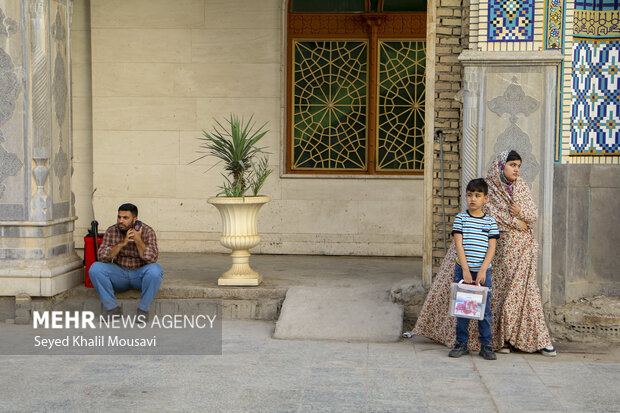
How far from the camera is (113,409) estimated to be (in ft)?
15.8

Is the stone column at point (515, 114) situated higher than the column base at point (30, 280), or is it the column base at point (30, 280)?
the stone column at point (515, 114)

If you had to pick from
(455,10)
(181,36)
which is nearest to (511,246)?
(455,10)

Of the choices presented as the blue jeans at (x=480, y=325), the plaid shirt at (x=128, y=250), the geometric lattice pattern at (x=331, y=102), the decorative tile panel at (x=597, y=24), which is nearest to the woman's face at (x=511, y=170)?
the blue jeans at (x=480, y=325)

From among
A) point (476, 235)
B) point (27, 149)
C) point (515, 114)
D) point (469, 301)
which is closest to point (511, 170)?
point (476, 235)

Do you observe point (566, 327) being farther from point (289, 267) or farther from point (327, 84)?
point (327, 84)

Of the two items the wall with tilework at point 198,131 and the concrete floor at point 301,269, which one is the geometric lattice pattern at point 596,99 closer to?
the concrete floor at point 301,269

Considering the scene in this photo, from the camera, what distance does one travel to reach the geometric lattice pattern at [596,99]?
23.3 feet

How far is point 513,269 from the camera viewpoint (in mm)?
6375

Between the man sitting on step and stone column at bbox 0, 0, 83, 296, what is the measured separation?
1.68ft

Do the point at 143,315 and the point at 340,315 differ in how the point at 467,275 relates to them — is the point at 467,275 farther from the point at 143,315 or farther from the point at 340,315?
the point at 143,315

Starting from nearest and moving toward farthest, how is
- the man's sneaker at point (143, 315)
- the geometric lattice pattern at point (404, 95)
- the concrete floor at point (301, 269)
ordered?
the man's sneaker at point (143, 315)
the concrete floor at point (301, 269)
the geometric lattice pattern at point (404, 95)

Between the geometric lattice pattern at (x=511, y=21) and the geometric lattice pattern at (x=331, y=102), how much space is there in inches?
130

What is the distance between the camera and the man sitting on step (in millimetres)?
7363

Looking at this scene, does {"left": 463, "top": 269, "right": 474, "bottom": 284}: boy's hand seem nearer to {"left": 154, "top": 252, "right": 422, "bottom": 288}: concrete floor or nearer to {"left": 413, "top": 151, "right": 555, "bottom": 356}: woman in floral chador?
{"left": 413, "top": 151, "right": 555, "bottom": 356}: woman in floral chador
